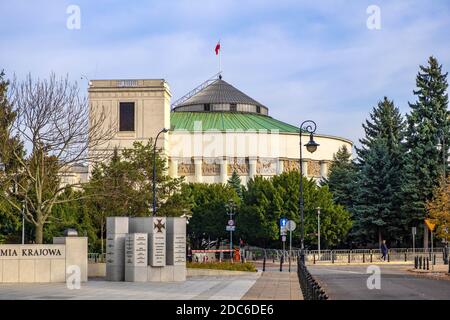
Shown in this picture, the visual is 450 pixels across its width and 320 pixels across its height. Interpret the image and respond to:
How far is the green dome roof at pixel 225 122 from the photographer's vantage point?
6073 inches

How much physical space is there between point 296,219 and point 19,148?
4379cm

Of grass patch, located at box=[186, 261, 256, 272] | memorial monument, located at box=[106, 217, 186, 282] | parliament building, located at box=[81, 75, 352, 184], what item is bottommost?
grass patch, located at box=[186, 261, 256, 272]

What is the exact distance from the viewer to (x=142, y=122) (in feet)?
409

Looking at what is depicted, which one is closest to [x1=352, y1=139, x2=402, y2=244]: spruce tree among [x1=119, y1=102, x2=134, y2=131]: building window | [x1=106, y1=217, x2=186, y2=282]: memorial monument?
[x1=106, y1=217, x2=186, y2=282]: memorial monument

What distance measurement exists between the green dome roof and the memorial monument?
11184 cm

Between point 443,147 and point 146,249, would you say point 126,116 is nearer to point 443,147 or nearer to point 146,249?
point 443,147

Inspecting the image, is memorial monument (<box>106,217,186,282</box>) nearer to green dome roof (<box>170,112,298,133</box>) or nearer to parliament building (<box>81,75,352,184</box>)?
parliament building (<box>81,75,352,184</box>)

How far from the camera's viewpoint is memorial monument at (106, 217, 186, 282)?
35.9 m

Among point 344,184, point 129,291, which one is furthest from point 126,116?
point 129,291

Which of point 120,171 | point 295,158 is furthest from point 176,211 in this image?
point 295,158

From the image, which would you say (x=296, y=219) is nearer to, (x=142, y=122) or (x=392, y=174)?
(x=392, y=174)

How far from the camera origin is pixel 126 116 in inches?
4892

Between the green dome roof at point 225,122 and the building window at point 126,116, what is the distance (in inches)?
Result: 962

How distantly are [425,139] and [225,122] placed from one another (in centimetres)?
8089
